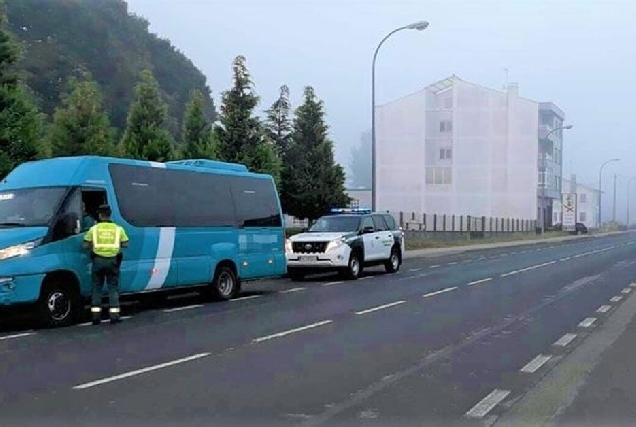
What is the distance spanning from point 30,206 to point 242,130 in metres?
23.9

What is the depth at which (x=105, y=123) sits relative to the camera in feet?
87.0

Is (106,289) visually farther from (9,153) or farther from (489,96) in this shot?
(489,96)

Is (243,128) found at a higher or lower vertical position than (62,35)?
lower

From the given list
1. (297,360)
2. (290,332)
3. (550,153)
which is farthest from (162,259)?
(550,153)

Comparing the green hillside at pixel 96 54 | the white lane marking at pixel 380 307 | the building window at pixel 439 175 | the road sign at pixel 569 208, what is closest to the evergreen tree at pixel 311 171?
the white lane marking at pixel 380 307

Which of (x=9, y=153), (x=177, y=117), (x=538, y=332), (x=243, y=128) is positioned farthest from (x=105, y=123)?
(x=177, y=117)

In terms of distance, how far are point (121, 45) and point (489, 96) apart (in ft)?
147

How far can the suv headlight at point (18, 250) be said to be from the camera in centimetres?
1191

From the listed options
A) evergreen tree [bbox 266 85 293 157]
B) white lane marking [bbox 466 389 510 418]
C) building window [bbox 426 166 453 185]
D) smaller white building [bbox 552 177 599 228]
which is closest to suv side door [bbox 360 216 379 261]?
white lane marking [bbox 466 389 510 418]

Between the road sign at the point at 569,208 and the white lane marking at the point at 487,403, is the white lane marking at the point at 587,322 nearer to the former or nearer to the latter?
the white lane marking at the point at 487,403

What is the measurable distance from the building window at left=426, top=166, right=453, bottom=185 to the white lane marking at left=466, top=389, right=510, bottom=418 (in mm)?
77336

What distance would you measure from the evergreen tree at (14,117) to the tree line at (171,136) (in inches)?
1.1

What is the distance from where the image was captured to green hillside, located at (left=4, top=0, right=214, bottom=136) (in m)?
81.1

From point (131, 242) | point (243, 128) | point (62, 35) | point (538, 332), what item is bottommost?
point (538, 332)
